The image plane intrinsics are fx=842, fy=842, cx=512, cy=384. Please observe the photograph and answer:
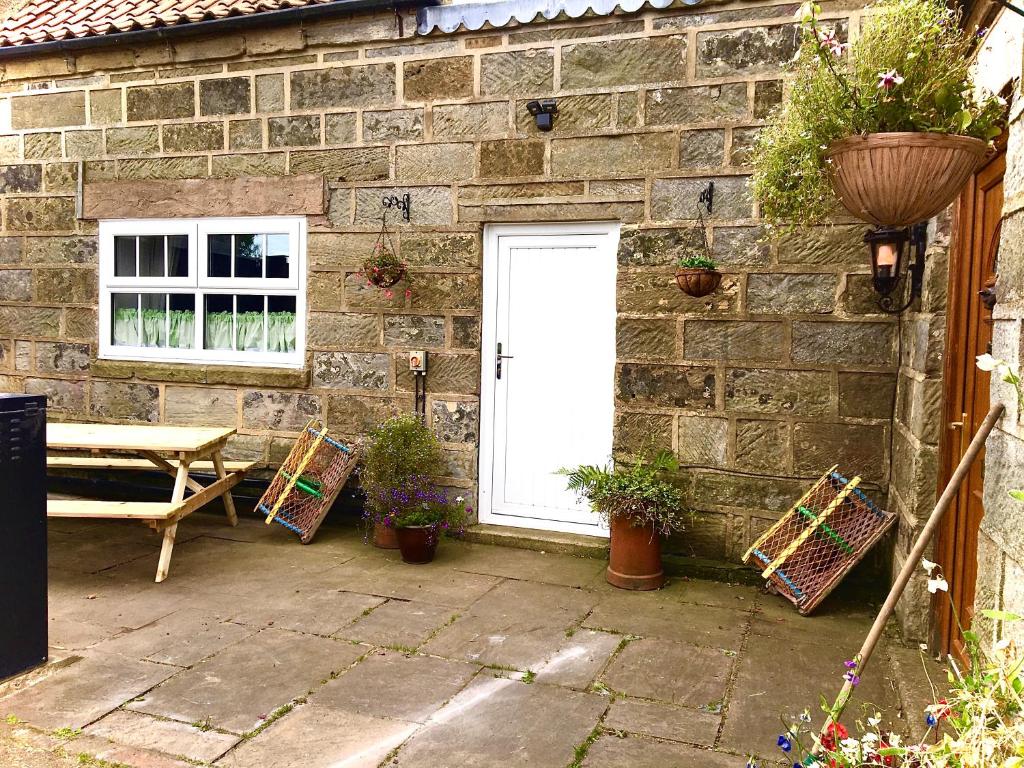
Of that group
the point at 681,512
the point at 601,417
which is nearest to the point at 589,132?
the point at 601,417

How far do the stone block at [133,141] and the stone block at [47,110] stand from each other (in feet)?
1.09

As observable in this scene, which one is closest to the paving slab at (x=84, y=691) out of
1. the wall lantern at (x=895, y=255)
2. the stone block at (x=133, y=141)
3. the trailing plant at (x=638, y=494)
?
the trailing plant at (x=638, y=494)

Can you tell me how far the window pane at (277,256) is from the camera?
20.3ft

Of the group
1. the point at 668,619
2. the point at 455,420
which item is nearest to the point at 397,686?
the point at 668,619

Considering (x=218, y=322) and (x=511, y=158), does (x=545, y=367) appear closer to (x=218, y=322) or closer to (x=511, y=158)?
(x=511, y=158)

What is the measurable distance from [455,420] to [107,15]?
445cm

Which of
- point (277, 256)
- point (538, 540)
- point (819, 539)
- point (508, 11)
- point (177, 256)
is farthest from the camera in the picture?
point (177, 256)

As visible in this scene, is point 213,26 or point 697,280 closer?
point 697,280

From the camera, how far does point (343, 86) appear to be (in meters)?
5.92

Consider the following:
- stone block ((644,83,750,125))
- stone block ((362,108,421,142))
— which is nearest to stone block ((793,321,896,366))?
stone block ((644,83,750,125))

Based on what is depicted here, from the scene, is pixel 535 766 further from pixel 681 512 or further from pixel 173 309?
pixel 173 309

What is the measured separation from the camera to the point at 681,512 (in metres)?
5.10

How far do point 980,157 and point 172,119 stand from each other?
5657 millimetres

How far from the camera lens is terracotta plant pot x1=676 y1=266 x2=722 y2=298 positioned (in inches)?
191
